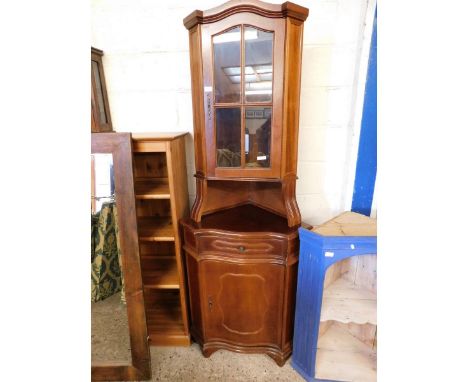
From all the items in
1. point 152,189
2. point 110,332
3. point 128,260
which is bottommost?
point 110,332

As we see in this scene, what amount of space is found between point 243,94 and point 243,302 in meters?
1.02

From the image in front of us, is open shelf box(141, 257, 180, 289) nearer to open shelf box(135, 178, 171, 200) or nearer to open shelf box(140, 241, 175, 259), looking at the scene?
open shelf box(140, 241, 175, 259)

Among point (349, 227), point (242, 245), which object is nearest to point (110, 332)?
point (242, 245)

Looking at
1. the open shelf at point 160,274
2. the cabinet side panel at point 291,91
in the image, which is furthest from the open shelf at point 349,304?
the open shelf at point 160,274

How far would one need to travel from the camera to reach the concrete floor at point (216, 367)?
142cm

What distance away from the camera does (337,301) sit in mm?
1391

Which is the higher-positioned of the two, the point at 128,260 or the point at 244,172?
the point at 244,172

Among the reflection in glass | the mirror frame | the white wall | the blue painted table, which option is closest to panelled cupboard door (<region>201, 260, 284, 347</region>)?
the blue painted table

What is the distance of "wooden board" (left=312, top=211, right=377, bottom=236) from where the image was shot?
1256mm

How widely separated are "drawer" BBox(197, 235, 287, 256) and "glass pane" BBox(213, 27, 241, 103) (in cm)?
64

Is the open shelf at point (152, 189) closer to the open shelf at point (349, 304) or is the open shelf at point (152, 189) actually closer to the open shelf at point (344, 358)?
the open shelf at point (349, 304)

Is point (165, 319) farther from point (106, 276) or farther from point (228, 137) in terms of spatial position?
point (228, 137)

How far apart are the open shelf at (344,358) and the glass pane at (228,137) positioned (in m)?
1.10
